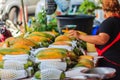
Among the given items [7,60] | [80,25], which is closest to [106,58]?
[80,25]

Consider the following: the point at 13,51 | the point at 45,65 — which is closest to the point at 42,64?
the point at 45,65

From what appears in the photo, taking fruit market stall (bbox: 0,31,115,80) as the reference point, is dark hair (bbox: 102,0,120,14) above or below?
above

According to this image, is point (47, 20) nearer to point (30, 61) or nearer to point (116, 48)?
point (116, 48)

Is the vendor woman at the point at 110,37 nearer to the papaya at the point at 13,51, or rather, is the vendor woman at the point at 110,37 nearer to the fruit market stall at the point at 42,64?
the fruit market stall at the point at 42,64

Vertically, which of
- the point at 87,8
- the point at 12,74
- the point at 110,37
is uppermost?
the point at 87,8

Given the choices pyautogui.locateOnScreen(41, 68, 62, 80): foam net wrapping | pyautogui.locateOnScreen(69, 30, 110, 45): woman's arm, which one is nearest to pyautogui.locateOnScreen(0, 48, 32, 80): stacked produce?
pyautogui.locateOnScreen(41, 68, 62, 80): foam net wrapping

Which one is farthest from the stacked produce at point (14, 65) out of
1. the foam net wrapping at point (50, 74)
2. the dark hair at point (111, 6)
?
the dark hair at point (111, 6)

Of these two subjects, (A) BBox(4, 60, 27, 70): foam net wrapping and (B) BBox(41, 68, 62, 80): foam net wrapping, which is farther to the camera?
(A) BBox(4, 60, 27, 70): foam net wrapping

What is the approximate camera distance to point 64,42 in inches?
118

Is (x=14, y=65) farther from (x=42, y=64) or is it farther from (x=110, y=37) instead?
(x=110, y=37)

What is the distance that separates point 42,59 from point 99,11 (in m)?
3.23

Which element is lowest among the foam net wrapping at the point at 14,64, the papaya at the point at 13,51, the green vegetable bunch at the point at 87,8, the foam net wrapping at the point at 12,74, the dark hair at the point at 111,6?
the foam net wrapping at the point at 12,74

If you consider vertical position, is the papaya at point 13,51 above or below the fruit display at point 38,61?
above

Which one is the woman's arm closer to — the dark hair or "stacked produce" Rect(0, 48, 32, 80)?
the dark hair
